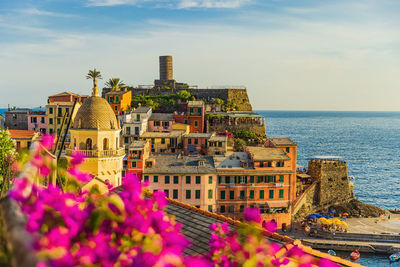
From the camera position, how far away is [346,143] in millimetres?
163750

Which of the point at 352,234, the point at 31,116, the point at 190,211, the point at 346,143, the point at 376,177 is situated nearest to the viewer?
the point at 190,211

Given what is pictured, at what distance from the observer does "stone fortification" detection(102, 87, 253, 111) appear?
10056 cm

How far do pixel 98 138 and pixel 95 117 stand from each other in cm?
134

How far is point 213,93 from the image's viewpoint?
101 m

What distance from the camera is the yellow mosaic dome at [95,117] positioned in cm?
2553

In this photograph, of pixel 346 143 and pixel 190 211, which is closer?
pixel 190 211

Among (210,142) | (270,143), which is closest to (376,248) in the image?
(270,143)

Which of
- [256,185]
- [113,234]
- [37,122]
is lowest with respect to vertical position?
[256,185]

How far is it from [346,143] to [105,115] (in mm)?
152113

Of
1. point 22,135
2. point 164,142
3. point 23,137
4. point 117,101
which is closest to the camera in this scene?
point 23,137

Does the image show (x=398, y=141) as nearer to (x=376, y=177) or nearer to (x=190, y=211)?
(x=376, y=177)

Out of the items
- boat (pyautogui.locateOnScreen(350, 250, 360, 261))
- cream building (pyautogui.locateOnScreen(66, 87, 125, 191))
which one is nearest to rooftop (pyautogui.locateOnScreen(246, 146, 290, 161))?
boat (pyautogui.locateOnScreen(350, 250, 360, 261))

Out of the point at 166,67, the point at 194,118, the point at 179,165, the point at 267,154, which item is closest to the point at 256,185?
the point at 267,154

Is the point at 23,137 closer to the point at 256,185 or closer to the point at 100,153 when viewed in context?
the point at 256,185
